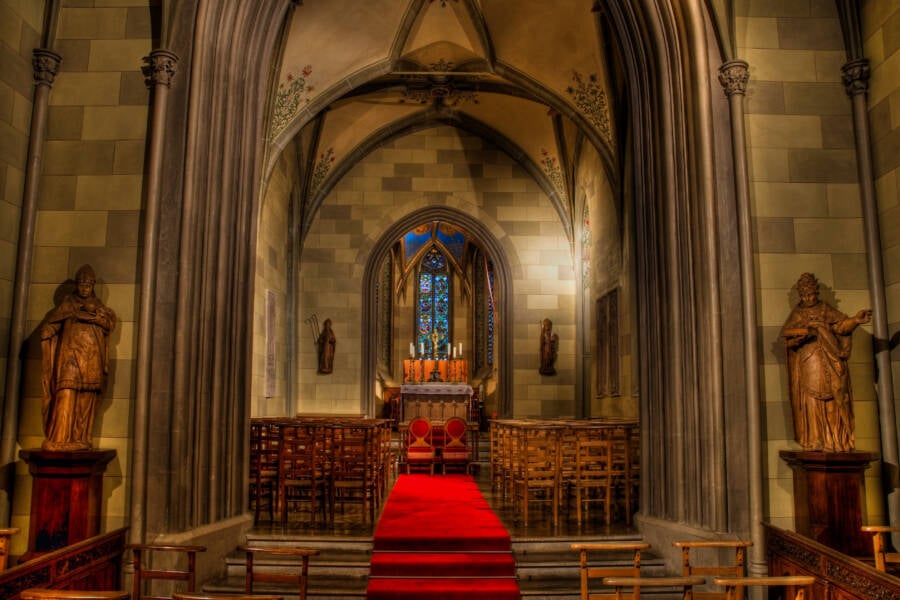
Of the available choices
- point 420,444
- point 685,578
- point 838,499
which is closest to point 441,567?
point 685,578

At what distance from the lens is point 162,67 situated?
6.84m

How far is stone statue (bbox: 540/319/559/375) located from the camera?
15.8 m

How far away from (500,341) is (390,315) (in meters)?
8.46

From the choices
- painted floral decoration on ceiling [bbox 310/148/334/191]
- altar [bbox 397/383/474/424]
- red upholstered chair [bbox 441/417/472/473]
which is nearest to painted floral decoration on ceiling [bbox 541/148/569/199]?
painted floral decoration on ceiling [bbox 310/148/334/191]

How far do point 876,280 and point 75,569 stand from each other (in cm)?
647

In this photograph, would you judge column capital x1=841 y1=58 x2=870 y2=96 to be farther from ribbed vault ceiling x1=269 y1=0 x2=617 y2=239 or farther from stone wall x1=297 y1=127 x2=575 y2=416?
stone wall x1=297 y1=127 x2=575 y2=416

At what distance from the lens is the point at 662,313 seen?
742cm

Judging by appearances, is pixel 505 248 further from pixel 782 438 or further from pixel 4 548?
pixel 4 548

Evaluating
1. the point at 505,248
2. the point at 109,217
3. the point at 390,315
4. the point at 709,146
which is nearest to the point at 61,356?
the point at 109,217

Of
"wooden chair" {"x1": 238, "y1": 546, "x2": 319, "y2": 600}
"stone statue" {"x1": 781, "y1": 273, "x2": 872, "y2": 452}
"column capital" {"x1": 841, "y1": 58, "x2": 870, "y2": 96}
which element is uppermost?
"column capital" {"x1": 841, "y1": 58, "x2": 870, "y2": 96}

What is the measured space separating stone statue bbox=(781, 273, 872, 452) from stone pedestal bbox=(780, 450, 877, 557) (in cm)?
14

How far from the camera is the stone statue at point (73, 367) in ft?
Answer: 19.7

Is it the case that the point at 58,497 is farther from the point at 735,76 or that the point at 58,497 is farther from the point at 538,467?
the point at 735,76

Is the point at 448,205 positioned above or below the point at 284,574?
above
